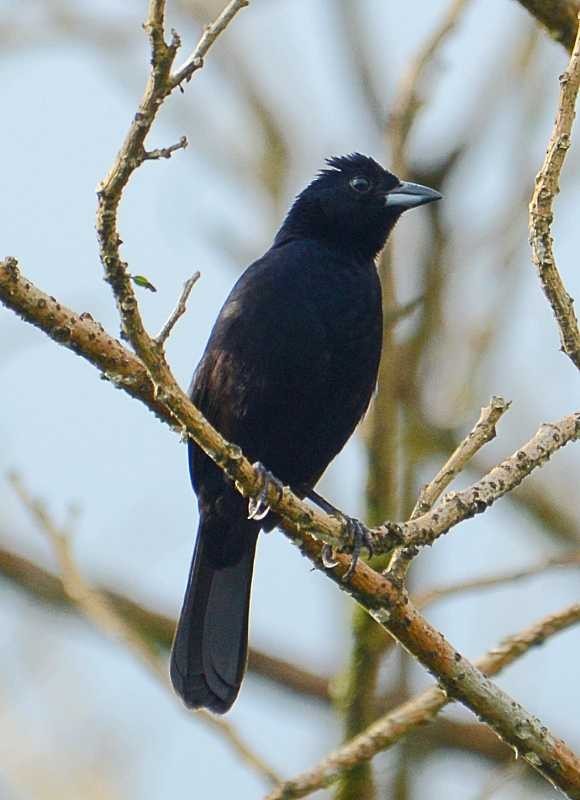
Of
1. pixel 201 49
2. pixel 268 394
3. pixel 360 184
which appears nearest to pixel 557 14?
pixel 360 184

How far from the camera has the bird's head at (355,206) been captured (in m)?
4.95

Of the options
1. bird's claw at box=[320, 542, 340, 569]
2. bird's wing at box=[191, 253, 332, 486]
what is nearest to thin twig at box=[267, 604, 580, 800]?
bird's claw at box=[320, 542, 340, 569]

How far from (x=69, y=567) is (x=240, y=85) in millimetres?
3068

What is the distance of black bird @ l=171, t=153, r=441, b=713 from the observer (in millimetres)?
4246

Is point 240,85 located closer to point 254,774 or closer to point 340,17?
point 340,17

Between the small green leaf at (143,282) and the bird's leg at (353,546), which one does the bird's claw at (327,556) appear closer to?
the bird's leg at (353,546)

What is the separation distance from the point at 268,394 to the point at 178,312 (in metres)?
1.42

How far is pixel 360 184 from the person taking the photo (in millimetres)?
5164

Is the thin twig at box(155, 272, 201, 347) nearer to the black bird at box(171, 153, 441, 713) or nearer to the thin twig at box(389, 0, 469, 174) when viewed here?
the black bird at box(171, 153, 441, 713)

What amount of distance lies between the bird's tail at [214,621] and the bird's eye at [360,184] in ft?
4.36

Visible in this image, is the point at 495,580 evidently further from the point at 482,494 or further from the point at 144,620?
the point at 144,620

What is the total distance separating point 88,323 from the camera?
3184mm

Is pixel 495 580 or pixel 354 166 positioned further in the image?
pixel 354 166

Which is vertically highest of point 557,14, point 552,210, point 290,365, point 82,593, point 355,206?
point 557,14
